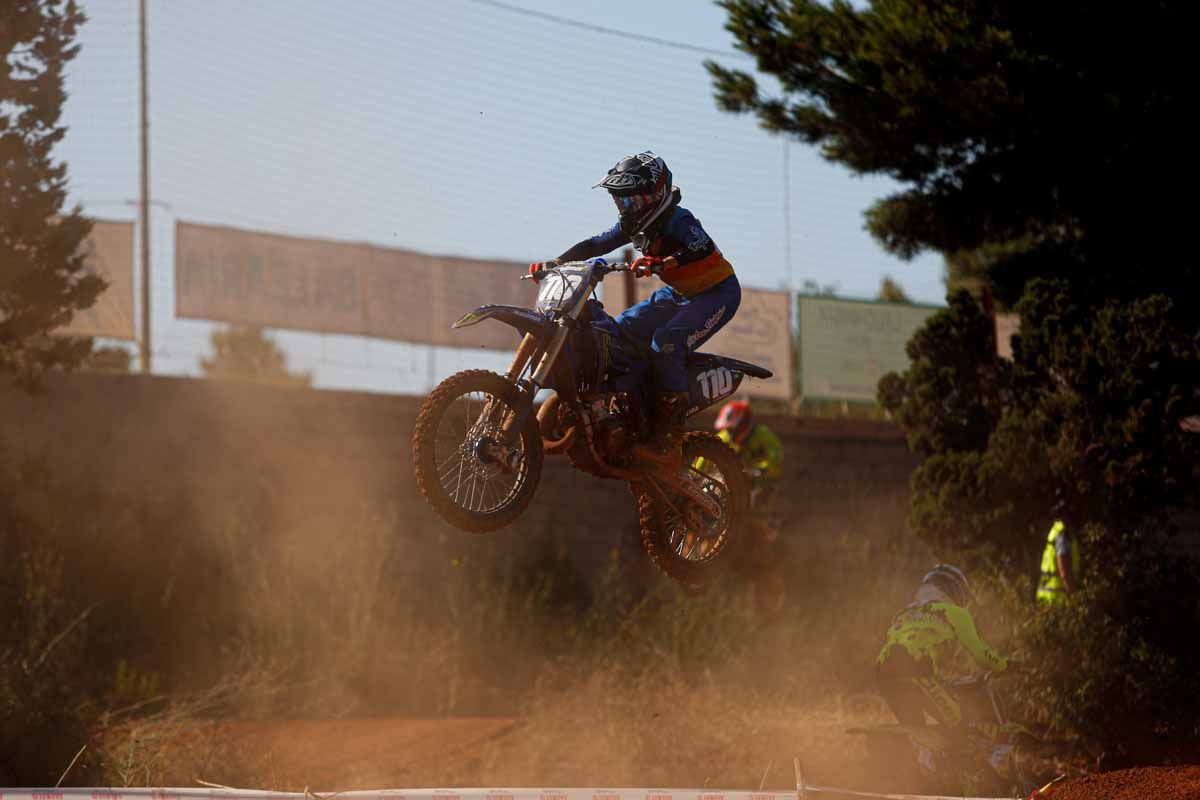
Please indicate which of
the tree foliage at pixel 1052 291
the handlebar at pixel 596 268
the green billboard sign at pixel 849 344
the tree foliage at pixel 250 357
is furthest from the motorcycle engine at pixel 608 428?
the green billboard sign at pixel 849 344

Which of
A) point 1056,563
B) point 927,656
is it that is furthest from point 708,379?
point 1056,563

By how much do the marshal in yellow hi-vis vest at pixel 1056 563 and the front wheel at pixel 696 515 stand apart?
572 cm

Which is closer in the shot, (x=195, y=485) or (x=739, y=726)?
(x=739, y=726)

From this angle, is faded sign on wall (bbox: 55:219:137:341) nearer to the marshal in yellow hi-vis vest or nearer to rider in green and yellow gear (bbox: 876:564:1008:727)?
rider in green and yellow gear (bbox: 876:564:1008:727)

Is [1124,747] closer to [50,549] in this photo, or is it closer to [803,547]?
[803,547]

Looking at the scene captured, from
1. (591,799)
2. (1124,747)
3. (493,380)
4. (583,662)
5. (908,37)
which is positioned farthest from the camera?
(583,662)

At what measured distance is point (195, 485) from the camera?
A: 62.1 ft

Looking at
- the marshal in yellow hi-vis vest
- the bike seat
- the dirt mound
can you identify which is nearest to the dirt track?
the marshal in yellow hi-vis vest

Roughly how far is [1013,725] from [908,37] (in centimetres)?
767

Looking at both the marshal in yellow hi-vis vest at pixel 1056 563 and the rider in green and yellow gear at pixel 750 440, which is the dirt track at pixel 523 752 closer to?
the marshal in yellow hi-vis vest at pixel 1056 563

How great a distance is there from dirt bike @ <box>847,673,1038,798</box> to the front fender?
19.2ft

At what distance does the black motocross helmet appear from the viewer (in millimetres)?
9336

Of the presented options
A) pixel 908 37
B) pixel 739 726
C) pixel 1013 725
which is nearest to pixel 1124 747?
pixel 1013 725

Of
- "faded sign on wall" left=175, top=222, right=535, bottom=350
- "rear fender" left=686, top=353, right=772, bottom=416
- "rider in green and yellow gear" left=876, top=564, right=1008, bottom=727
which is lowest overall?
"rider in green and yellow gear" left=876, top=564, right=1008, bottom=727
